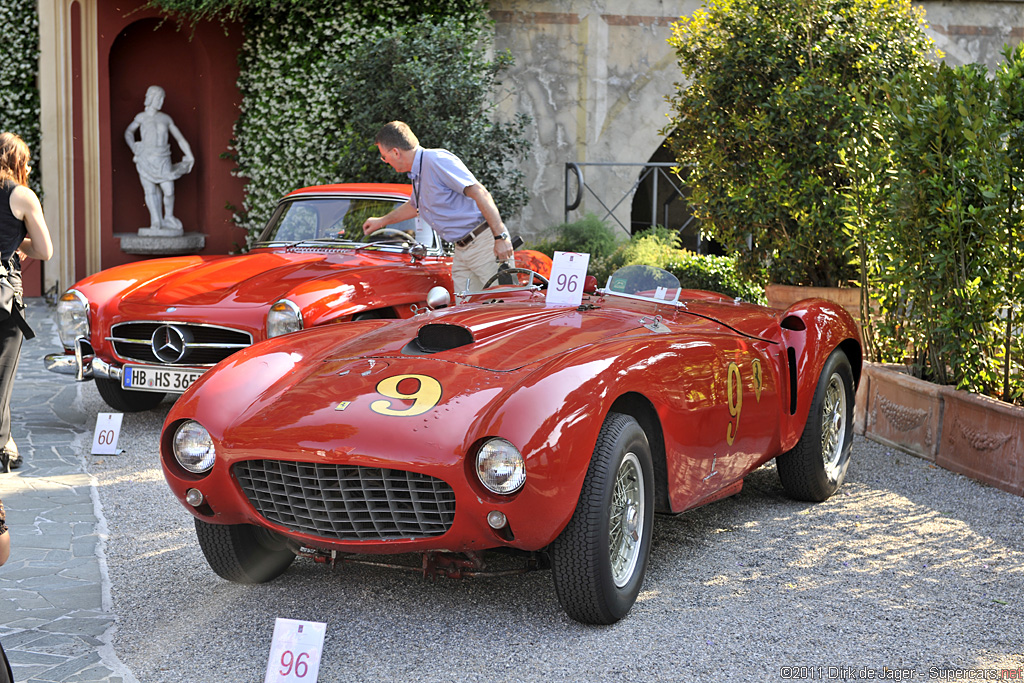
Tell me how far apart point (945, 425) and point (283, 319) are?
3899 millimetres

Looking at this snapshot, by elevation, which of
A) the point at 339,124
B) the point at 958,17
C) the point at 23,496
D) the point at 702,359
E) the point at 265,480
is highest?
the point at 958,17

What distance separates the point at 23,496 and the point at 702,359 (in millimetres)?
3466

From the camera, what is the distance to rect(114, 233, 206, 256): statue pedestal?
508 inches

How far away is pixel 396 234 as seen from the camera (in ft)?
23.4

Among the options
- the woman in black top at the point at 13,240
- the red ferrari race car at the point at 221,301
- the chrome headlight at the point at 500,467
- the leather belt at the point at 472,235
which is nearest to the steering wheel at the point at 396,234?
the red ferrari race car at the point at 221,301

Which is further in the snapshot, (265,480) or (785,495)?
(785,495)

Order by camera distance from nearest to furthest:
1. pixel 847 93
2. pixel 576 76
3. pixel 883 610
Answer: pixel 883 610, pixel 847 93, pixel 576 76

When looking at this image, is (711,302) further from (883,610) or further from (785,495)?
(883,610)

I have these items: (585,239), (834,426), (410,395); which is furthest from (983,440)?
(585,239)

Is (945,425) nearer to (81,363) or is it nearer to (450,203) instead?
(450,203)

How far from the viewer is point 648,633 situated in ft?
11.4

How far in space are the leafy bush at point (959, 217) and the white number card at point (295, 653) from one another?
417cm

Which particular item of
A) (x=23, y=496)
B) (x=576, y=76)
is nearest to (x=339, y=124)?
(x=576, y=76)

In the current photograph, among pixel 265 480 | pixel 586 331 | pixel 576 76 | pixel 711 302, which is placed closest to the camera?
pixel 265 480
